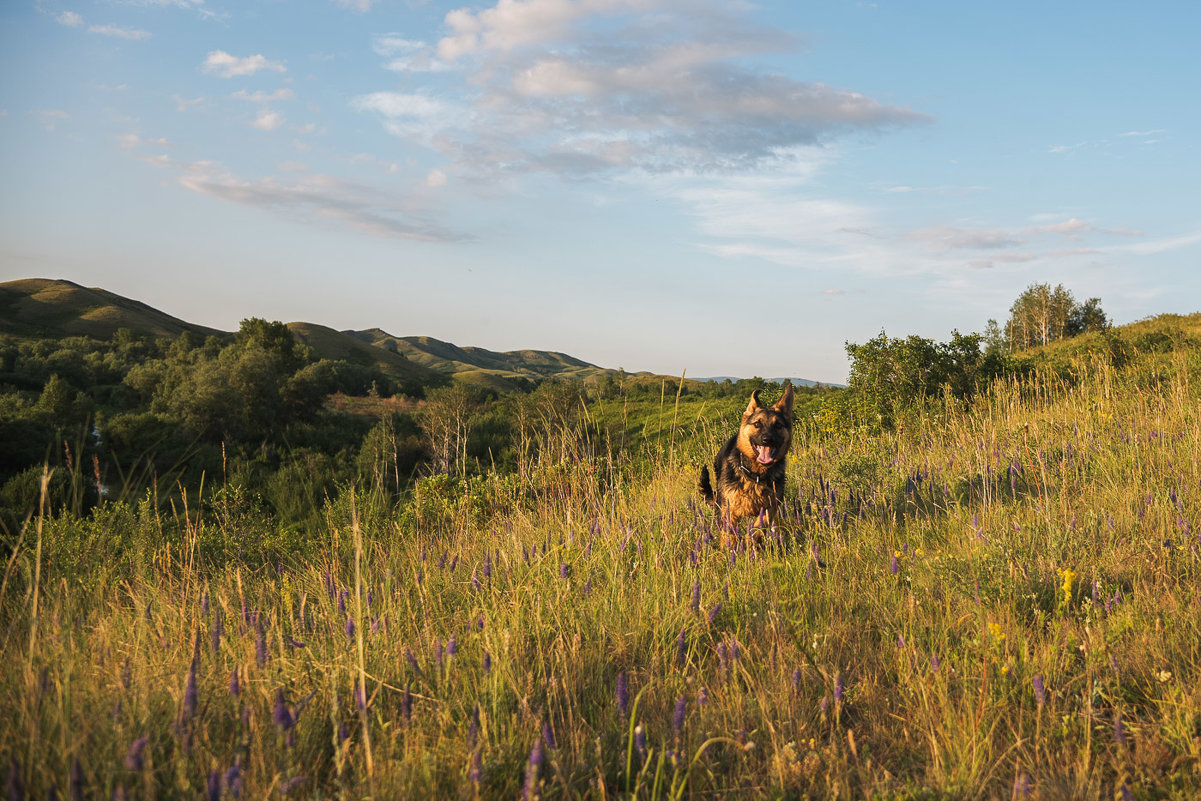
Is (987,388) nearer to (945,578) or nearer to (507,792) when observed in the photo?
(945,578)

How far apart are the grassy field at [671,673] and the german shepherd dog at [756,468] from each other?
398mm

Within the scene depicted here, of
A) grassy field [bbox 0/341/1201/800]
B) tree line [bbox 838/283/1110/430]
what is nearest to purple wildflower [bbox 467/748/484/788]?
grassy field [bbox 0/341/1201/800]

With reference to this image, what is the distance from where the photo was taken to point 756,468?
191 inches

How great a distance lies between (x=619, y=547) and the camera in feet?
12.8

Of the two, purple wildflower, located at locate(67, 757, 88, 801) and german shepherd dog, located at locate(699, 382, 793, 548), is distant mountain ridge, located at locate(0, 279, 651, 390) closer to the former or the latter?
german shepherd dog, located at locate(699, 382, 793, 548)

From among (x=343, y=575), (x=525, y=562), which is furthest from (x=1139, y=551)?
(x=343, y=575)

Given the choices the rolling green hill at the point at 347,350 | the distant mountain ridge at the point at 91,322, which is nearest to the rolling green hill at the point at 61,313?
the distant mountain ridge at the point at 91,322

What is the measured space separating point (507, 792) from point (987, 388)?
40.4 feet

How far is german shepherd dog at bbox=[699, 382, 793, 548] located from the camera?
4754 millimetres

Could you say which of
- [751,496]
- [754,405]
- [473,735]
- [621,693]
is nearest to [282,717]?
[473,735]

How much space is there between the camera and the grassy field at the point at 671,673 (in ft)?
6.28

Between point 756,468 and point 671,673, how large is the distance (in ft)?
8.22

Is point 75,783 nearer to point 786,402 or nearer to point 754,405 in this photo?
point 754,405

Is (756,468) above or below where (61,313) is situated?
below
